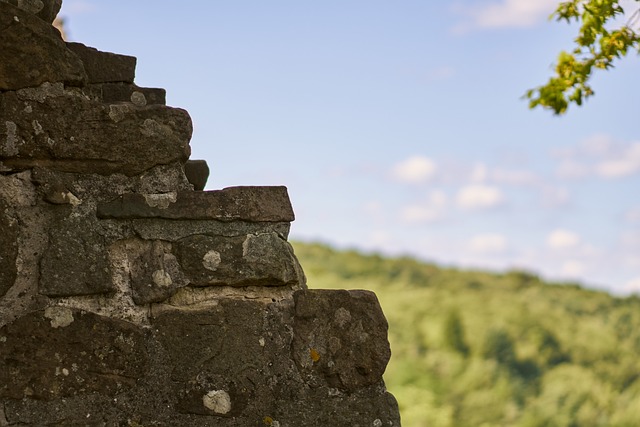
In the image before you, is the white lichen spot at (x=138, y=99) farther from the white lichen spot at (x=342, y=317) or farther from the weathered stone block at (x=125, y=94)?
the white lichen spot at (x=342, y=317)

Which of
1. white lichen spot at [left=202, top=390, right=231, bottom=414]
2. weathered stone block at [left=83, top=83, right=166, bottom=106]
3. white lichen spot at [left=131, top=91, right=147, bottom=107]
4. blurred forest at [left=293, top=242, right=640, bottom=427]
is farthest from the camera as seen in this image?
blurred forest at [left=293, top=242, right=640, bottom=427]

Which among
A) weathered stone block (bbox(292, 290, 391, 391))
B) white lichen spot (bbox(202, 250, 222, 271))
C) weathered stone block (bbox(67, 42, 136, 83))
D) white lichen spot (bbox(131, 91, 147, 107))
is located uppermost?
weathered stone block (bbox(67, 42, 136, 83))

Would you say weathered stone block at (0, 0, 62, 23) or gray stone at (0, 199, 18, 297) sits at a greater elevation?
weathered stone block at (0, 0, 62, 23)

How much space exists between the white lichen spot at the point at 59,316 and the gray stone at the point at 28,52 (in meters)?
0.63

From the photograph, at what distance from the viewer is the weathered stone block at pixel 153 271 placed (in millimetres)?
2881

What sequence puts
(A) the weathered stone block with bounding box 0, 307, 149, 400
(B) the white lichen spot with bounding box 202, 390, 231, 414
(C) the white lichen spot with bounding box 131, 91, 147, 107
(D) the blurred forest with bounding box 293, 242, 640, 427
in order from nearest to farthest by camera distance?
(A) the weathered stone block with bounding box 0, 307, 149, 400, (B) the white lichen spot with bounding box 202, 390, 231, 414, (C) the white lichen spot with bounding box 131, 91, 147, 107, (D) the blurred forest with bounding box 293, 242, 640, 427

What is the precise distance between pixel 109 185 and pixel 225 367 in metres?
0.62

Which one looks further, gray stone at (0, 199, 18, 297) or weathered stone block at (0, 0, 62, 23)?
weathered stone block at (0, 0, 62, 23)

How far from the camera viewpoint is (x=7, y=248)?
9.11 feet

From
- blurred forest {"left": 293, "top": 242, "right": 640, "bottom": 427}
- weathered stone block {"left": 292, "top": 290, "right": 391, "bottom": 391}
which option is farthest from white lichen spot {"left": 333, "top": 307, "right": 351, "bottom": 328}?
blurred forest {"left": 293, "top": 242, "right": 640, "bottom": 427}

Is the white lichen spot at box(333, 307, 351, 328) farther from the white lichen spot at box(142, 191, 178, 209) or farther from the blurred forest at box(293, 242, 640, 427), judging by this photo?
the blurred forest at box(293, 242, 640, 427)

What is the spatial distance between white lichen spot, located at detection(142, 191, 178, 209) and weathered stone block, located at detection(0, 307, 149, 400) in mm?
351

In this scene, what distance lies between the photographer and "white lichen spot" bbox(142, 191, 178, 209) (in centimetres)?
292

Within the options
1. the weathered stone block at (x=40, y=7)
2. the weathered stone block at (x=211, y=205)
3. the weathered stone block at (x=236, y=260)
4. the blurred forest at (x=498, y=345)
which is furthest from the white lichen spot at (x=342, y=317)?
the blurred forest at (x=498, y=345)
